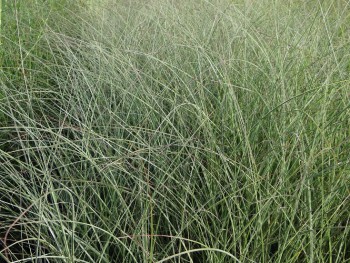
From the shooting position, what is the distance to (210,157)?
1.13 m

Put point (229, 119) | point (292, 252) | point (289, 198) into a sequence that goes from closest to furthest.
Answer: point (292, 252)
point (289, 198)
point (229, 119)

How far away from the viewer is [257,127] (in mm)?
1198

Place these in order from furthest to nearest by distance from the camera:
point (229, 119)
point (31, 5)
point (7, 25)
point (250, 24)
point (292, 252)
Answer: point (31, 5) < point (7, 25) < point (250, 24) < point (229, 119) < point (292, 252)

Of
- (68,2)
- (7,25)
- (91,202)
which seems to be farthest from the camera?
(68,2)

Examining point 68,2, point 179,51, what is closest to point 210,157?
point 179,51

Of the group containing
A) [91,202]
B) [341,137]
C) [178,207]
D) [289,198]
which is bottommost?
[91,202]

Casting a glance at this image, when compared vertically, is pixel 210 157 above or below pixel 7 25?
above

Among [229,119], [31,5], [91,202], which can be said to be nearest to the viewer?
[91,202]

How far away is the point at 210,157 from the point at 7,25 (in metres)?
1.21

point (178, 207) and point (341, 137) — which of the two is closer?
point (178, 207)

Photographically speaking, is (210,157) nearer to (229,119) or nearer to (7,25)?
(229,119)

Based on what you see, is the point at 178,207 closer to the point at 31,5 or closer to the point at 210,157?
the point at 210,157

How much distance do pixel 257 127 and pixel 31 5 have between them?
149 centimetres

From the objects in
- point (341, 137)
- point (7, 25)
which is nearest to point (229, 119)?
point (341, 137)
